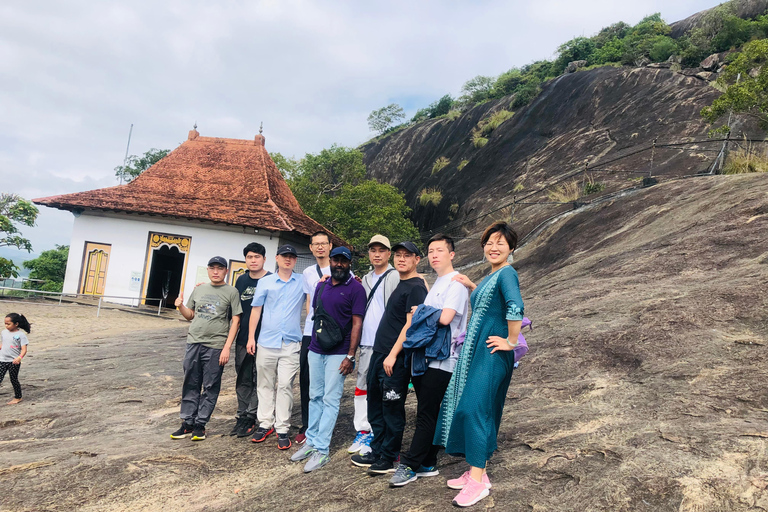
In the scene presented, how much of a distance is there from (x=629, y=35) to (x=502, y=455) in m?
37.6

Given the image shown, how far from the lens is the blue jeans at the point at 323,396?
3.75 meters

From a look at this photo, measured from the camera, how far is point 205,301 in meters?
4.54

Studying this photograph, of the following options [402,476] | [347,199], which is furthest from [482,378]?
[347,199]

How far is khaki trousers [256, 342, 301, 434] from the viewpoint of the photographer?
4.21m

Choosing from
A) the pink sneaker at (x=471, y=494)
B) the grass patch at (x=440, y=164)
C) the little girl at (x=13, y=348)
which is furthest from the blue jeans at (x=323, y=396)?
the grass patch at (x=440, y=164)

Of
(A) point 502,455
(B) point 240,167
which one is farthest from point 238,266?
(A) point 502,455

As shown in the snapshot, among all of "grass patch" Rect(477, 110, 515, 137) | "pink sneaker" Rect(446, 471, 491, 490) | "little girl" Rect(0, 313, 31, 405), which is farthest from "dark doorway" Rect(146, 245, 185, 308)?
"grass patch" Rect(477, 110, 515, 137)

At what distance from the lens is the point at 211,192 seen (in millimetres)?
17922

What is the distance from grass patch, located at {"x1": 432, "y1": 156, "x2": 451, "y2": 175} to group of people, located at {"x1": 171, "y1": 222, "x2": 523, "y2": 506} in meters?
27.3

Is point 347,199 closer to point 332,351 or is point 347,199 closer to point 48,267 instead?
point 332,351

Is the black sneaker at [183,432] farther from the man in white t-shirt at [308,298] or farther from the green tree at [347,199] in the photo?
the green tree at [347,199]

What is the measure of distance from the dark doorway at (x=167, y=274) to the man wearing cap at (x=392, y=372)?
58.9 feet

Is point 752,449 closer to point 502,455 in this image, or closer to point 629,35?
point 502,455

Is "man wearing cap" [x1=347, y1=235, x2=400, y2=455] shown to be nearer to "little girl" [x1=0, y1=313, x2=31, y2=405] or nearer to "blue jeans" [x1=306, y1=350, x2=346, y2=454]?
"blue jeans" [x1=306, y1=350, x2=346, y2=454]
